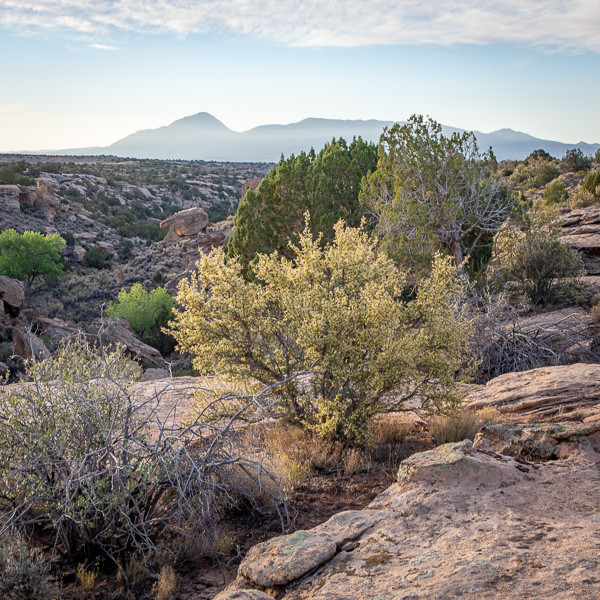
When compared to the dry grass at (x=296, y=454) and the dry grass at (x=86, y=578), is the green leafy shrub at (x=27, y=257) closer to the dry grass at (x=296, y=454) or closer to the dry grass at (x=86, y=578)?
the dry grass at (x=296, y=454)

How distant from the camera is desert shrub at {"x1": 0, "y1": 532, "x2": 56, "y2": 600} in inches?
146

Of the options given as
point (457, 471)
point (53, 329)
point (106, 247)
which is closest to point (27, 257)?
point (53, 329)

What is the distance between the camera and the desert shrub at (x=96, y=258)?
3944 centimetres

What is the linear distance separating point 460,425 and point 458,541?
335cm

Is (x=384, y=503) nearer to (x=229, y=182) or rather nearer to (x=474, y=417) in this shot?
(x=474, y=417)

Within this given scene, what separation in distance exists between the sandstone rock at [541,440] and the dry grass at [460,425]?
1137 mm

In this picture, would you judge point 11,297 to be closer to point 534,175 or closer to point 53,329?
point 53,329

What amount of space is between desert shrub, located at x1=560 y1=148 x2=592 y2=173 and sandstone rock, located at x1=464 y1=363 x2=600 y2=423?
119 ft

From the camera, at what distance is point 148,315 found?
26672 millimetres

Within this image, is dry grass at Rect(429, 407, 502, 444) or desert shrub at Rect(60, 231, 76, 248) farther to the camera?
desert shrub at Rect(60, 231, 76, 248)

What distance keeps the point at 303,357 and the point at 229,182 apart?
70.3m

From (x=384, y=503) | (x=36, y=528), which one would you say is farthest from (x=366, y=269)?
(x=36, y=528)

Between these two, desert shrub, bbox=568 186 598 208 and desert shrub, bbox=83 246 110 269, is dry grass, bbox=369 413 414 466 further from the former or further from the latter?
desert shrub, bbox=83 246 110 269

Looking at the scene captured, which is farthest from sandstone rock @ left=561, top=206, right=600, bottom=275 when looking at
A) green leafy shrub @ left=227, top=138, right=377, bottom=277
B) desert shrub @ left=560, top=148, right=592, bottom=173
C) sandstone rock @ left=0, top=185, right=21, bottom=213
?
sandstone rock @ left=0, top=185, right=21, bottom=213
